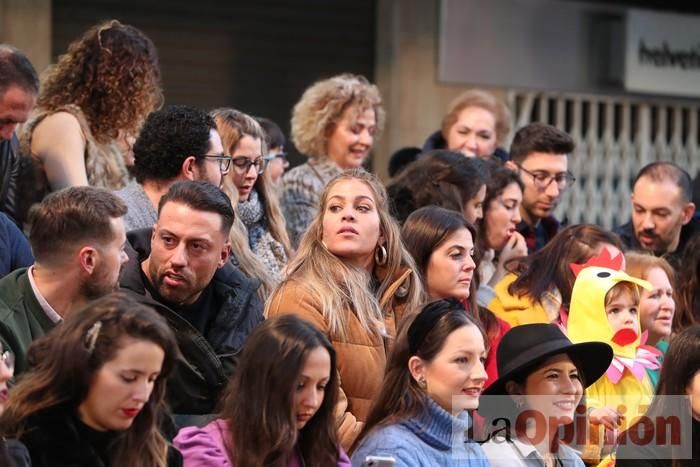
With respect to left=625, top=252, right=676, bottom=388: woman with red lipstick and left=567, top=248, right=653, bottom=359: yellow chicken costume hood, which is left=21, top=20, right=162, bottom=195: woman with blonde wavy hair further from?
left=625, top=252, right=676, bottom=388: woman with red lipstick

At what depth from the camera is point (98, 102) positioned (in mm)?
6977

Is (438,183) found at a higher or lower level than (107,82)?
lower

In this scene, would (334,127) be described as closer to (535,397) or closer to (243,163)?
(243,163)

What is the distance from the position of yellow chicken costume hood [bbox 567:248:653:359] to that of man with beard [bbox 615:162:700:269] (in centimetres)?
171

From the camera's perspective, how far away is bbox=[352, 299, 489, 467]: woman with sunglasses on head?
534 centimetres

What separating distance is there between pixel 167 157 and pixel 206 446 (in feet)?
5.97

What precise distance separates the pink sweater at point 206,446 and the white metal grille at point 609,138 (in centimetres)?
816

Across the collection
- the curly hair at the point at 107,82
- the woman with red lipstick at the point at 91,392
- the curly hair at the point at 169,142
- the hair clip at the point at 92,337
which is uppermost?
the curly hair at the point at 107,82

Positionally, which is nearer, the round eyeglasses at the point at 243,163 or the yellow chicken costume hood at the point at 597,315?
the yellow chicken costume hood at the point at 597,315

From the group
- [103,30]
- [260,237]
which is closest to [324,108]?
[260,237]

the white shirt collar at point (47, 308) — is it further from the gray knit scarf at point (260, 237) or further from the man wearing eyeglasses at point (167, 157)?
the gray knit scarf at point (260, 237)

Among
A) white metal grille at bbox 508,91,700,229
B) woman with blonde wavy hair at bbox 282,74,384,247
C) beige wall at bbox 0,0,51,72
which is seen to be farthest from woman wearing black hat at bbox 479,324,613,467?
white metal grille at bbox 508,91,700,229

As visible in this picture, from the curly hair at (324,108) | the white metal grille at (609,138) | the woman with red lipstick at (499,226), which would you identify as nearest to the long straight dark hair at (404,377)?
the woman with red lipstick at (499,226)

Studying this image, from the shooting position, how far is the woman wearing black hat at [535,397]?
5699 millimetres
